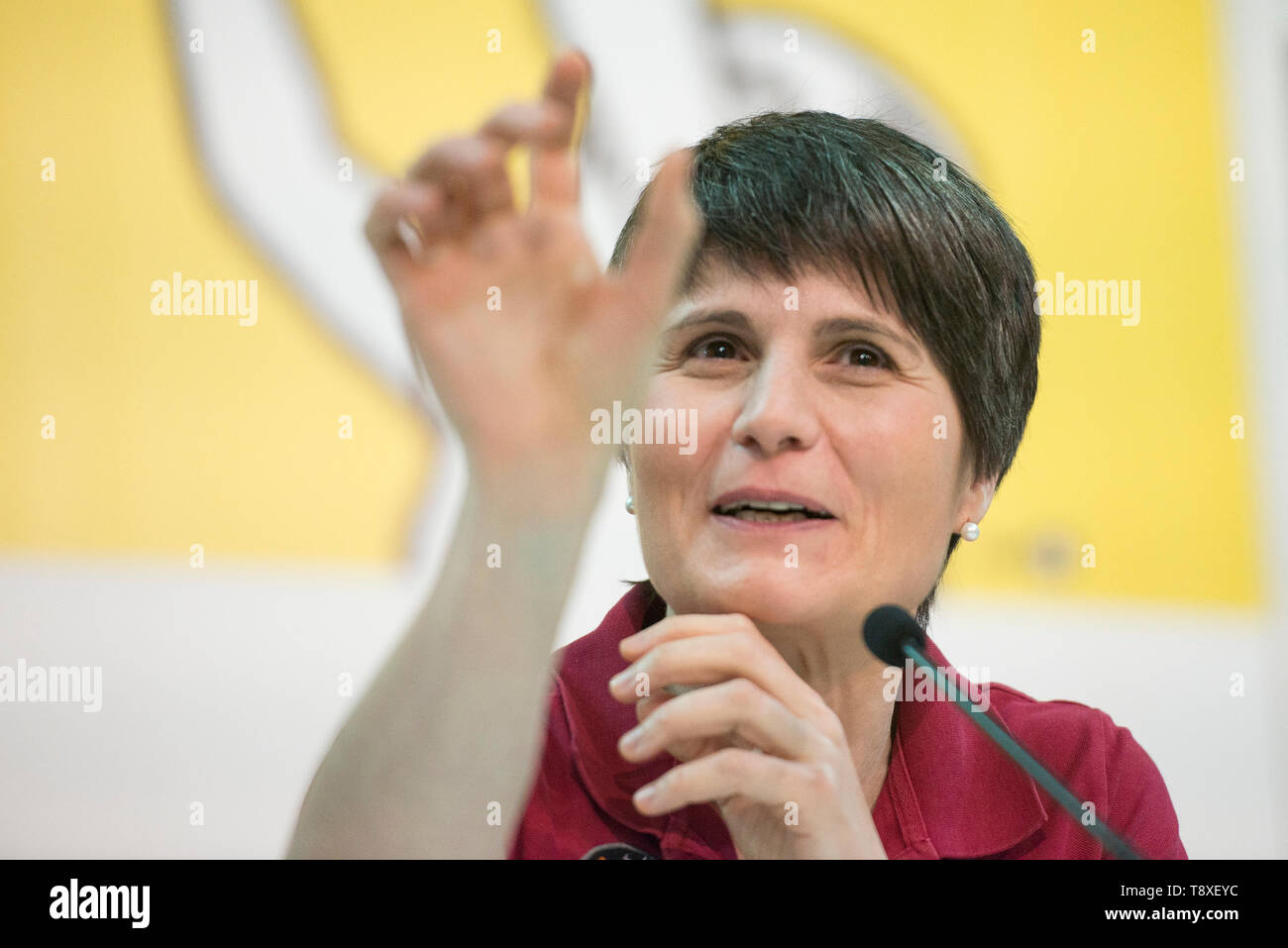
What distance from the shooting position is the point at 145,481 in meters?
1.56

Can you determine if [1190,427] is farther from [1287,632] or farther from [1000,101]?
[1000,101]

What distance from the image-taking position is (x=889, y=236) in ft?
3.47

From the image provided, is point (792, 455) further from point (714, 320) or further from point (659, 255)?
point (659, 255)

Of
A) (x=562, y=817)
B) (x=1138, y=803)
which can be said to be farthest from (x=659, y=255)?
(x=1138, y=803)

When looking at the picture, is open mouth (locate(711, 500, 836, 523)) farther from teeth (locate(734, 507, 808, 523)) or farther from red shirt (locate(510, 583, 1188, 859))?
red shirt (locate(510, 583, 1188, 859))

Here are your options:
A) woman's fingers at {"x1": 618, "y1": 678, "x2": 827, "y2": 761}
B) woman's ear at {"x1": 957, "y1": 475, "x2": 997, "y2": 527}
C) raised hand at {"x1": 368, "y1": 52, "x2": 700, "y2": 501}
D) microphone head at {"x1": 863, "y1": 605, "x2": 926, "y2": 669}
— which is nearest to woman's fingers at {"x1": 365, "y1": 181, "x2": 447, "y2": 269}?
raised hand at {"x1": 368, "y1": 52, "x2": 700, "y2": 501}

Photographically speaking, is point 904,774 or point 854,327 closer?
point 854,327

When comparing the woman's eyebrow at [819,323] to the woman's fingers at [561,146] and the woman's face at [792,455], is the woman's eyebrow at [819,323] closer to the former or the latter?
the woman's face at [792,455]

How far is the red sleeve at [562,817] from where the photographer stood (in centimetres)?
102

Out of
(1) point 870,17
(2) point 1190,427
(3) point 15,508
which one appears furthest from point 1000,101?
(3) point 15,508

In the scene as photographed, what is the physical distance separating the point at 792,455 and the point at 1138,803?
19.8 inches

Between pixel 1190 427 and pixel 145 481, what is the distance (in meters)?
1.31

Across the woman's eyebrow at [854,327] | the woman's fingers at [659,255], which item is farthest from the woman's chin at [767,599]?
the woman's fingers at [659,255]

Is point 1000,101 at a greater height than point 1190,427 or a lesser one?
greater
